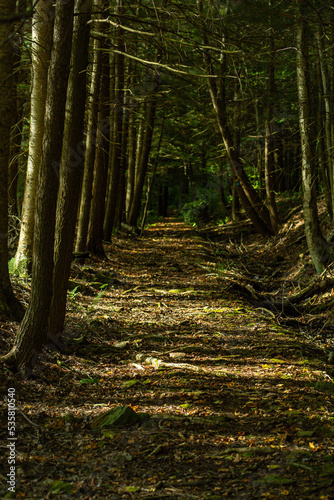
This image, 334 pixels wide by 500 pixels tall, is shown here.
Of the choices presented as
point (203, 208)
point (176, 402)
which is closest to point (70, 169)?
point (176, 402)

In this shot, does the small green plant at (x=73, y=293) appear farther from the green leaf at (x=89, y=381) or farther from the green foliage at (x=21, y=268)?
the green leaf at (x=89, y=381)

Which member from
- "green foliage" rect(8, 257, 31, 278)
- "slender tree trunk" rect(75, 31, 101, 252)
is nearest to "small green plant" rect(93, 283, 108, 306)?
"green foliage" rect(8, 257, 31, 278)

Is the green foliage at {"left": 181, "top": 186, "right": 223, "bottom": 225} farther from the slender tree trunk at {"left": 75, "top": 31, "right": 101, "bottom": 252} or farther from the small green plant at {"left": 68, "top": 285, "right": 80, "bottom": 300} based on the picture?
the small green plant at {"left": 68, "top": 285, "right": 80, "bottom": 300}

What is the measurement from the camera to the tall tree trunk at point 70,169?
5824mm

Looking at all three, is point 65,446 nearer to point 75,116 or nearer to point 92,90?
point 75,116

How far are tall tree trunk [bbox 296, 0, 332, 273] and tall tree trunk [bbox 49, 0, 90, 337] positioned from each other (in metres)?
5.55

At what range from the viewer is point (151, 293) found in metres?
10.1

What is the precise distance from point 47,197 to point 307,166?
7010 millimetres

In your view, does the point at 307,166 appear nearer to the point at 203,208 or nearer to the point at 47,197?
the point at 47,197

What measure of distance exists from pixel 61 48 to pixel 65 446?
3.94 metres

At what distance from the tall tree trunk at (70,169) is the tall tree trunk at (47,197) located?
90 cm

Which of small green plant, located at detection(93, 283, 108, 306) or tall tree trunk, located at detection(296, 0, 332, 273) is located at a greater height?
tall tree trunk, located at detection(296, 0, 332, 273)

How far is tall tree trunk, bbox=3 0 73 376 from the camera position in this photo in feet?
15.7

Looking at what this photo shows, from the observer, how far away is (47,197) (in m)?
4.88
